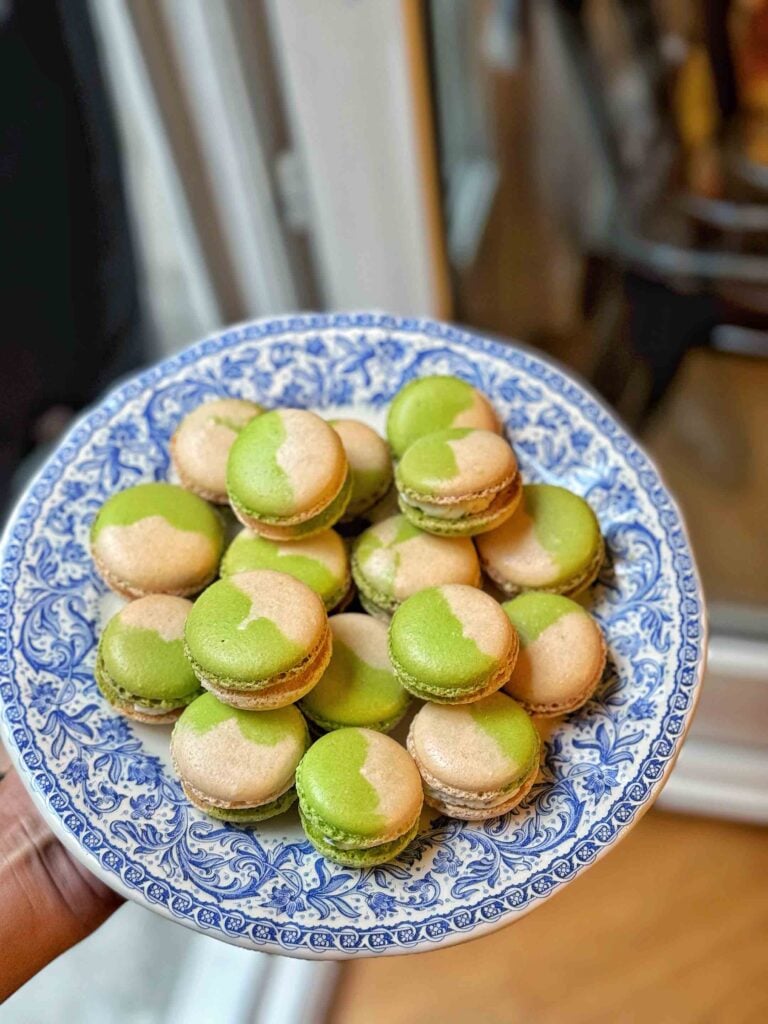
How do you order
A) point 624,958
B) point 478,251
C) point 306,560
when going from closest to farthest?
point 306,560 → point 624,958 → point 478,251

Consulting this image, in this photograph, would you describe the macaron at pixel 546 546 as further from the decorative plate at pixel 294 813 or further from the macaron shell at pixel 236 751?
the macaron shell at pixel 236 751

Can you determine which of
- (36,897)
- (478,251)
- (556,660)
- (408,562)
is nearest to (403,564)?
(408,562)

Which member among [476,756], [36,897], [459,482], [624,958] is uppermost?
[459,482]

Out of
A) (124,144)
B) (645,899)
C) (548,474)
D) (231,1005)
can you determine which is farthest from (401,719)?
(124,144)

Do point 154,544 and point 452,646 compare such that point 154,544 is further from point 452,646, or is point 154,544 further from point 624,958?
point 624,958

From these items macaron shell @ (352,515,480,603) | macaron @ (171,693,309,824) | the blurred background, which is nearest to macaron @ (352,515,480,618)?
macaron shell @ (352,515,480,603)

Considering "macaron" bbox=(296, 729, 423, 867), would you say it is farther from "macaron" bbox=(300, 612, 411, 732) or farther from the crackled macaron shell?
the crackled macaron shell

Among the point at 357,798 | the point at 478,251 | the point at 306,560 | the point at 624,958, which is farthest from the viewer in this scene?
the point at 478,251

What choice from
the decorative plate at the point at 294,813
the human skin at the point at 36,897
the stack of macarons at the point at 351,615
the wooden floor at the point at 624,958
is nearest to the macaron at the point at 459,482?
the stack of macarons at the point at 351,615
